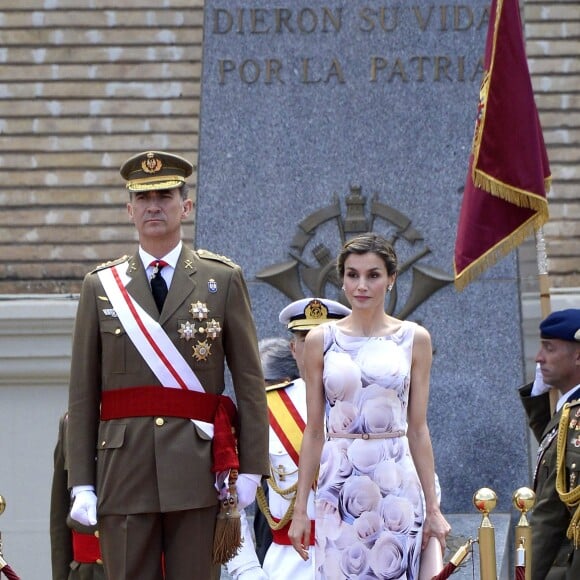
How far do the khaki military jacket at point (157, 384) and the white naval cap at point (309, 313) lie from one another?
37.2 inches

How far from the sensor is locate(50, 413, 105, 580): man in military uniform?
5648 mm

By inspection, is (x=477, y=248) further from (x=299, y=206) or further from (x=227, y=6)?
(x=227, y=6)

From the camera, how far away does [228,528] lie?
15.4ft

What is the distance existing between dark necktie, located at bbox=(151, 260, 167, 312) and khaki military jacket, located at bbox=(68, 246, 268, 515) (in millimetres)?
30

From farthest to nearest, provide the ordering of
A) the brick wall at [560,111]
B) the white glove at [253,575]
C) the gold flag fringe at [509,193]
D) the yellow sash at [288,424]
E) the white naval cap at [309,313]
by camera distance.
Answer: the brick wall at [560,111] → the gold flag fringe at [509,193] → the white naval cap at [309,313] → the yellow sash at [288,424] → the white glove at [253,575]

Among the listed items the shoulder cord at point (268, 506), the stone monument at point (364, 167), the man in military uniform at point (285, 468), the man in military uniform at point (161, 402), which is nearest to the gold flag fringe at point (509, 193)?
the stone monument at point (364, 167)

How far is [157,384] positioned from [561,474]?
→ 1393mm

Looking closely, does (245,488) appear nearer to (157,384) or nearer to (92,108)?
(157,384)

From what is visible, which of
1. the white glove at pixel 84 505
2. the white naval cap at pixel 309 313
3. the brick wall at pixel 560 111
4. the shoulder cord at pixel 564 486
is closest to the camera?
the white glove at pixel 84 505

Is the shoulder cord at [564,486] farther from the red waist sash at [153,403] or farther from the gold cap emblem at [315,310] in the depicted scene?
the red waist sash at [153,403]

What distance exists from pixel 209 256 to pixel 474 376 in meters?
2.60

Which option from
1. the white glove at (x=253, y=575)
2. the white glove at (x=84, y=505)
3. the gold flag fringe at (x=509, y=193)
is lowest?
the white glove at (x=253, y=575)

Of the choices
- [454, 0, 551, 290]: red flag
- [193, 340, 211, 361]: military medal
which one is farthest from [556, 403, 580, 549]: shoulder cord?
[454, 0, 551, 290]: red flag

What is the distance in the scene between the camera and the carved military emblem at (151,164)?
16.0ft
